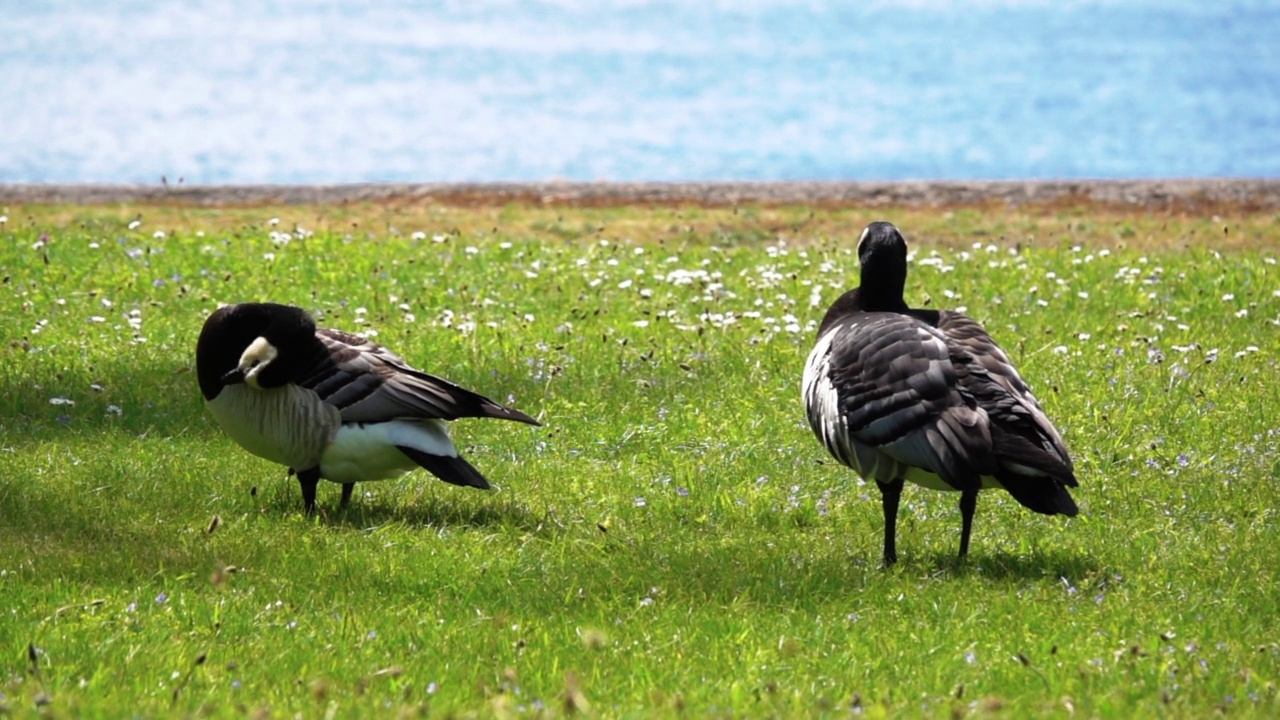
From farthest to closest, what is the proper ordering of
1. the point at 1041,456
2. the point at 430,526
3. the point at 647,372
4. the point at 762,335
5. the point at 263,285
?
the point at 263,285, the point at 762,335, the point at 647,372, the point at 430,526, the point at 1041,456

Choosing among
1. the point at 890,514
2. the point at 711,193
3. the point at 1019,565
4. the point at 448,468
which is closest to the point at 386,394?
the point at 448,468

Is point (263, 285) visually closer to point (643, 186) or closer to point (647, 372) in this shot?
point (647, 372)

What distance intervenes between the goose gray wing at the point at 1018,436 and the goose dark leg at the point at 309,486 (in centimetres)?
295

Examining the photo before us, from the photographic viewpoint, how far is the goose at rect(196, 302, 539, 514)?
22.8 feet

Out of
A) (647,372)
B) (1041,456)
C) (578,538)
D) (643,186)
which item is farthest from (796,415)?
(643,186)

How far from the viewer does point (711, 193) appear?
56.2 feet

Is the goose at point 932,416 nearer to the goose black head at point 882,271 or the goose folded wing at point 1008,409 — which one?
the goose folded wing at point 1008,409

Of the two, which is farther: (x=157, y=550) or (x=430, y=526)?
(x=430, y=526)

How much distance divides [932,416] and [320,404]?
9.08ft

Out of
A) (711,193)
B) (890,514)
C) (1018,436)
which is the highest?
(711,193)

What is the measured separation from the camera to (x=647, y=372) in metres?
9.54

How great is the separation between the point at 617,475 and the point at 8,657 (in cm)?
339

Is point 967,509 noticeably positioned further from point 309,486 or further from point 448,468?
point 309,486

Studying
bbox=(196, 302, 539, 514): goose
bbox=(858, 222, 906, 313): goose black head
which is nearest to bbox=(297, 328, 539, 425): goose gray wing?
bbox=(196, 302, 539, 514): goose
